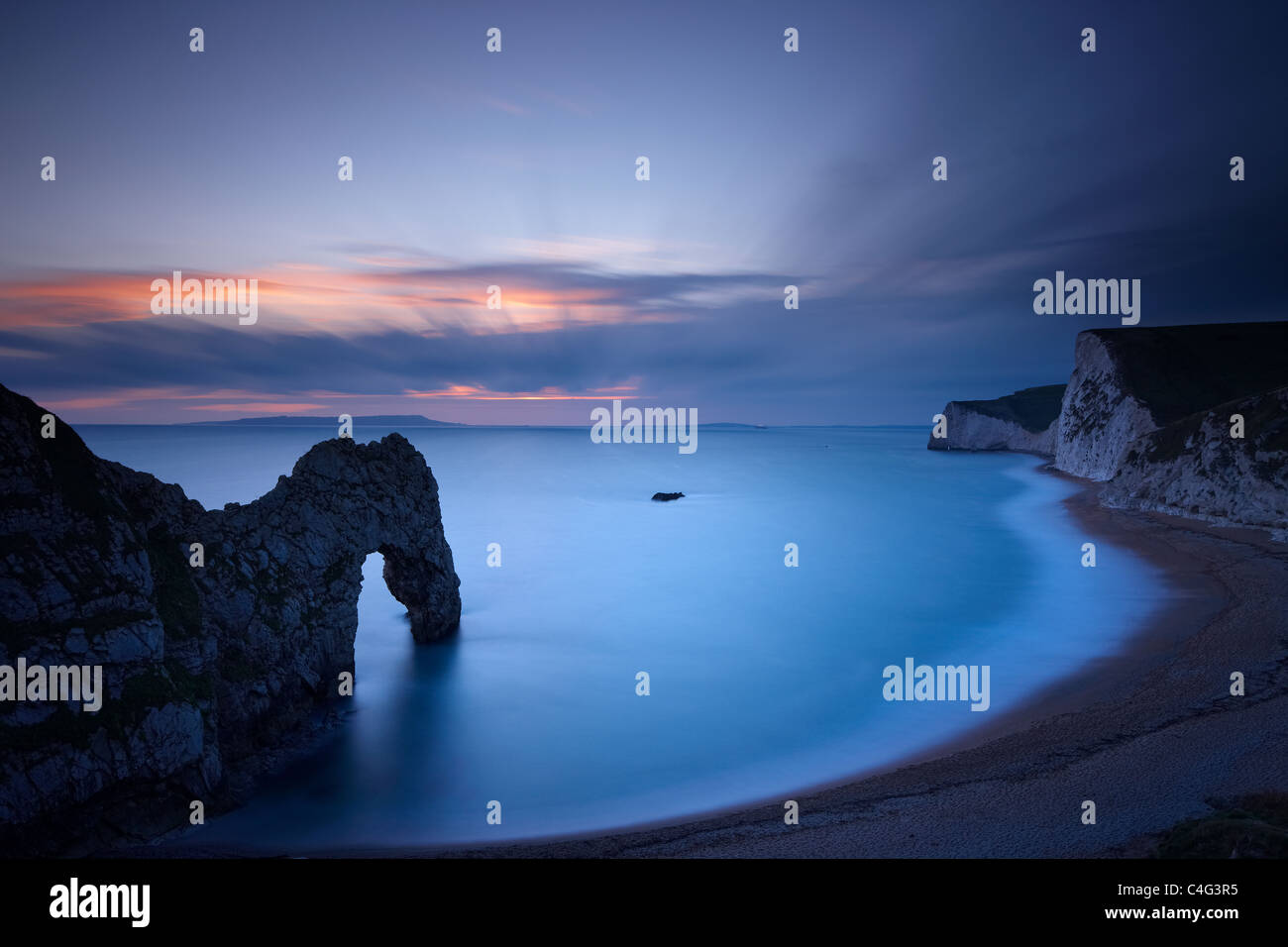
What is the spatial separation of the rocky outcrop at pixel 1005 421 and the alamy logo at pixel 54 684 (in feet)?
487

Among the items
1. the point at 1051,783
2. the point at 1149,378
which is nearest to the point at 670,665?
the point at 1051,783

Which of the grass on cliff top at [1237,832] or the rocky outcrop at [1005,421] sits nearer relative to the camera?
the grass on cliff top at [1237,832]

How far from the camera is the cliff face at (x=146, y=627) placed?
10.3 meters

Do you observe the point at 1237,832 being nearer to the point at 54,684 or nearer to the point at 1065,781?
the point at 1065,781

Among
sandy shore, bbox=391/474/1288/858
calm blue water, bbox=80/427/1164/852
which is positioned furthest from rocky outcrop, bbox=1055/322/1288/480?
sandy shore, bbox=391/474/1288/858

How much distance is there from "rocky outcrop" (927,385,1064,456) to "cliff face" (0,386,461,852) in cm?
14376

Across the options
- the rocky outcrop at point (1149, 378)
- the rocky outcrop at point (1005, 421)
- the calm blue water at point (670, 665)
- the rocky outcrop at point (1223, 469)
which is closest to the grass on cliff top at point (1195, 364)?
the rocky outcrop at point (1149, 378)

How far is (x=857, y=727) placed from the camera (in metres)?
17.8

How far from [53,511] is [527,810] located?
10.7 m

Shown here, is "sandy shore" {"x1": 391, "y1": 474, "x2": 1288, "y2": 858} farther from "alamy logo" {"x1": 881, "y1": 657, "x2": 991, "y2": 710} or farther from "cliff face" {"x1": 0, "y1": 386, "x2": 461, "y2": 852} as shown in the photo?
"cliff face" {"x1": 0, "y1": 386, "x2": 461, "y2": 852}

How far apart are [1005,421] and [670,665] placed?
146 meters

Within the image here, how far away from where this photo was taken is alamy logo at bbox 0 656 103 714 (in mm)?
10086
